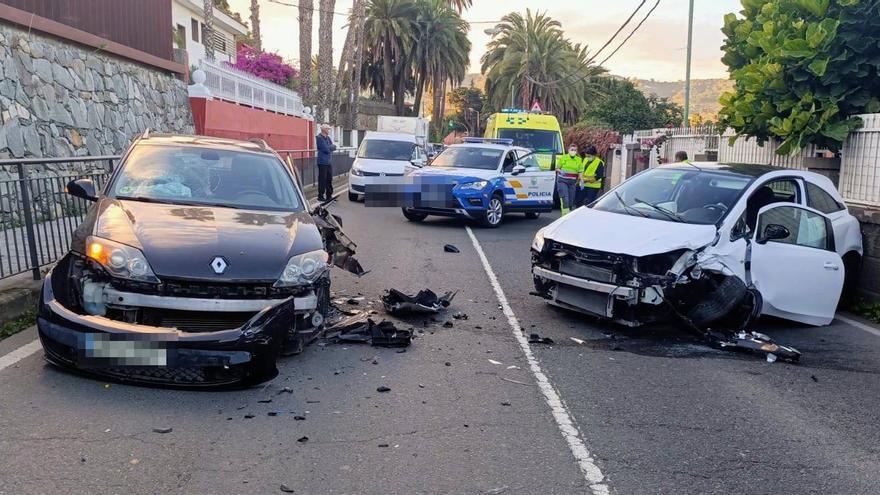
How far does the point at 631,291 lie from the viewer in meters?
6.71

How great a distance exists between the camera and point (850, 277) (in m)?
8.80

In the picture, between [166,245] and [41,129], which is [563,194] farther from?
[166,245]

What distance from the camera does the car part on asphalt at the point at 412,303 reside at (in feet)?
23.9

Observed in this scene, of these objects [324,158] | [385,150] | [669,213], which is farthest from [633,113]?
[669,213]

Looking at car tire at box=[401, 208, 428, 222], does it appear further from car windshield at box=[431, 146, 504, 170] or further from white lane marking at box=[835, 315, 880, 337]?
white lane marking at box=[835, 315, 880, 337]

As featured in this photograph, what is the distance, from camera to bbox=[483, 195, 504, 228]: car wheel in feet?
50.5

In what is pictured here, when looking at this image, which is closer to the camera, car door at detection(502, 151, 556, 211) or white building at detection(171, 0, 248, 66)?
car door at detection(502, 151, 556, 211)

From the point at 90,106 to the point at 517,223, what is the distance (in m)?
9.22

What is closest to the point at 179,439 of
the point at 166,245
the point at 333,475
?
the point at 333,475

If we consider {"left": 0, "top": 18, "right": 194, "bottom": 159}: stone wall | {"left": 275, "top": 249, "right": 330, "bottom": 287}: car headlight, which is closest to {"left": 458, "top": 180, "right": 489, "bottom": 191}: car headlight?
{"left": 0, "top": 18, "right": 194, "bottom": 159}: stone wall

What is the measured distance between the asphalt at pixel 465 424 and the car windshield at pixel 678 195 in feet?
4.72

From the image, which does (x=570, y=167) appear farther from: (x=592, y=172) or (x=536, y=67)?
(x=536, y=67)

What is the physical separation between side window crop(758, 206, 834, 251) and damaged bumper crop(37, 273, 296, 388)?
518 cm

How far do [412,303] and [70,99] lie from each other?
942cm
